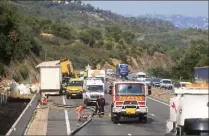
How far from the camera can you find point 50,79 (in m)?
57.5

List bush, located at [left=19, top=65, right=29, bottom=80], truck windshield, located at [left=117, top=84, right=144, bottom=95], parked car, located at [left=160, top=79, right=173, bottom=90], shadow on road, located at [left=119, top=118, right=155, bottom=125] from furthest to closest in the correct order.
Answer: bush, located at [left=19, top=65, right=29, bottom=80]
parked car, located at [left=160, top=79, right=173, bottom=90]
shadow on road, located at [left=119, top=118, right=155, bottom=125]
truck windshield, located at [left=117, top=84, right=144, bottom=95]

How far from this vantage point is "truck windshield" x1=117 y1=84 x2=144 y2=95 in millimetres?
30578

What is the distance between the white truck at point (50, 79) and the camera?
188 feet

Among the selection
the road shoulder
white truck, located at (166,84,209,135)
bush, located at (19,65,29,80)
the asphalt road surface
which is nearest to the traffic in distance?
white truck, located at (166,84,209,135)

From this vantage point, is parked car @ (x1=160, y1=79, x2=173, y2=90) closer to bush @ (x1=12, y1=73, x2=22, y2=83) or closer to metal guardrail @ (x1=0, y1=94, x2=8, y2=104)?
bush @ (x1=12, y1=73, x2=22, y2=83)

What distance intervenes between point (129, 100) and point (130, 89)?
0.66 metres

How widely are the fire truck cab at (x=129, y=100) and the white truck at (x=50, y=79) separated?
27095mm

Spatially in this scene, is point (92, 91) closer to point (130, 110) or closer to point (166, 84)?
point (130, 110)

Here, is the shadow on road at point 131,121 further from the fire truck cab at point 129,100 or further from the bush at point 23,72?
the bush at point 23,72

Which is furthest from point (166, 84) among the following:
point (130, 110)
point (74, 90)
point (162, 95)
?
point (130, 110)

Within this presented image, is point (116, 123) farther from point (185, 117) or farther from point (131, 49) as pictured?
point (131, 49)

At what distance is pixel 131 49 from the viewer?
17062 cm

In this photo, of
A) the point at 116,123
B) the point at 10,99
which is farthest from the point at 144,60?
the point at 116,123

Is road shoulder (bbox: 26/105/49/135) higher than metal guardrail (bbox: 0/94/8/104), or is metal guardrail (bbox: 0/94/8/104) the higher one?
metal guardrail (bbox: 0/94/8/104)
